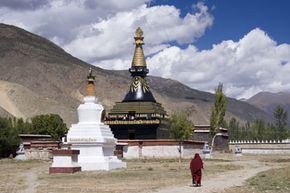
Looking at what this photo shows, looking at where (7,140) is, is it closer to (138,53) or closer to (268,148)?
(138,53)

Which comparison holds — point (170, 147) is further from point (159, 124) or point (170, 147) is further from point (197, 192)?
point (197, 192)

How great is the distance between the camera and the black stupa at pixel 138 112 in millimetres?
63656

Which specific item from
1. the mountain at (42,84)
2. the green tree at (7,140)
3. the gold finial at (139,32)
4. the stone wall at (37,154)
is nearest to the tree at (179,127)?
the gold finial at (139,32)

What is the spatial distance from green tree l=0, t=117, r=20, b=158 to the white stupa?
68.7ft

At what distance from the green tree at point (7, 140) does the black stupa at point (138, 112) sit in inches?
454

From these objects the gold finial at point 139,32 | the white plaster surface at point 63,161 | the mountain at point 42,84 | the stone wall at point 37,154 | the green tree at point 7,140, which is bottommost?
the white plaster surface at point 63,161

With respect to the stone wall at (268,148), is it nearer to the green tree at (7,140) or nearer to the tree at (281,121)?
the tree at (281,121)

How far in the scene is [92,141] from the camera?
118ft

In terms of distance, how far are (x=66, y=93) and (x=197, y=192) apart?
155m

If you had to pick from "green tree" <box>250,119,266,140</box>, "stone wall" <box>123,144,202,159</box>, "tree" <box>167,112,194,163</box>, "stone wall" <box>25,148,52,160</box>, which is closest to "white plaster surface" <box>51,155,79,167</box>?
"stone wall" <box>25,148,52,160</box>

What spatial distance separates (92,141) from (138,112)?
28207 mm

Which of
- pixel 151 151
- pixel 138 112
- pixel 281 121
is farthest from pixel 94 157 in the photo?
pixel 281 121

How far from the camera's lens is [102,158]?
35906 millimetres

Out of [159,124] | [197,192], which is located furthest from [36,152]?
[197,192]
